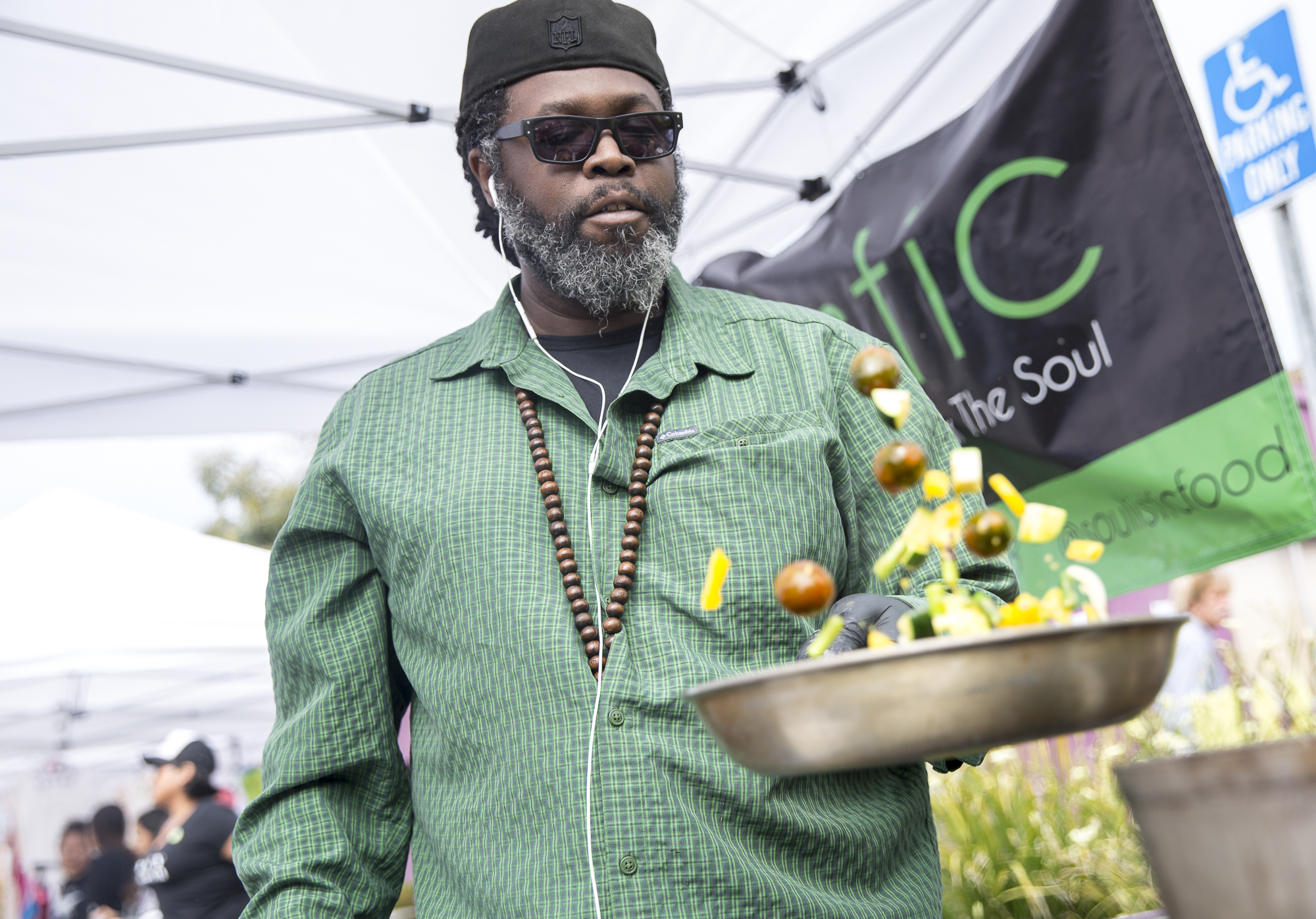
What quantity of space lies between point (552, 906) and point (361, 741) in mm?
386

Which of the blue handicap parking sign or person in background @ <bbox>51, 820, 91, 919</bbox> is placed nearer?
the blue handicap parking sign

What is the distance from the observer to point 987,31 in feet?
9.84

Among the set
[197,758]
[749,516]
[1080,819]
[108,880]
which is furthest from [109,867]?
[749,516]

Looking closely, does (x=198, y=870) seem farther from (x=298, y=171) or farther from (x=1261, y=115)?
(x=1261, y=115)

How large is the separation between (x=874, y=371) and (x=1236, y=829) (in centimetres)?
37

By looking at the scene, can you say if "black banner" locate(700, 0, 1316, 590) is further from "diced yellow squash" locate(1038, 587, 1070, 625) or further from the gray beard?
"diced yellow squash" locate(1038, 587, 1070, 625)

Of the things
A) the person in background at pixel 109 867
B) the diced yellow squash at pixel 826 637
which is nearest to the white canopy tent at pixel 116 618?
the person in background at pixel 109 867

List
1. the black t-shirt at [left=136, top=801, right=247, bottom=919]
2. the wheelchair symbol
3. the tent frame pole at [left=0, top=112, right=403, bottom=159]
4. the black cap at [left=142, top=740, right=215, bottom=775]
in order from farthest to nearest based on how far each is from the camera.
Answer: the black cap at [left=142, top=740, right=215, bottom=775]
the black t-shirt at [left=136, top=801, right=247, bottom=919]
the tent frame pole at [left=0, top=112, right=403, bottom=159]
the wheelchair symbol

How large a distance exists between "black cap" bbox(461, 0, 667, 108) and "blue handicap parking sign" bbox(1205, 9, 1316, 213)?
1367 millimetres

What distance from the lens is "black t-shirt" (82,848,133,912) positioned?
6.61 meters

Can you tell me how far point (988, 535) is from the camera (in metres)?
0.73

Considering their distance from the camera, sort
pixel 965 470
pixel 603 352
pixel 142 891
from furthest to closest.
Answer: pixel 142 891 → pixel 603 352 → pixel 965 470

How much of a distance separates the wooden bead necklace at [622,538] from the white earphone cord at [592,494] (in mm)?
17

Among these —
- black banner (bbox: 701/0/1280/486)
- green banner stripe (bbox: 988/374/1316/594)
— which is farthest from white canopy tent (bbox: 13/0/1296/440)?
green banner stripe (bbox: 988/374/1316/594)
